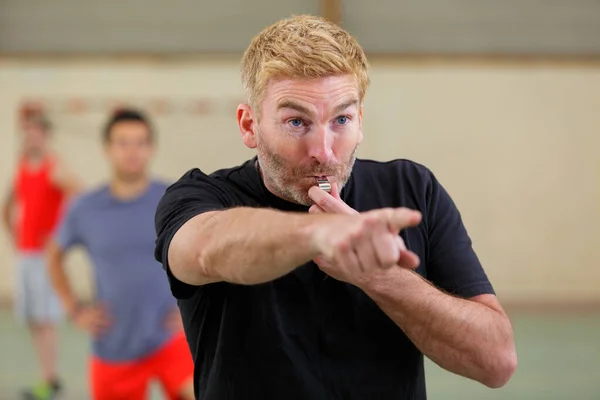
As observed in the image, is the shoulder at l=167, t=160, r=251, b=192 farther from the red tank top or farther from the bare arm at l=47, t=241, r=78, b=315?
the red tank top

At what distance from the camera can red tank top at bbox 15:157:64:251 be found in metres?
6.45

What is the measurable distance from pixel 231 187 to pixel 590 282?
25.4ft

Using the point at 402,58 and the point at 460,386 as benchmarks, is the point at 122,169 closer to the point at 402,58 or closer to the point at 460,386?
the point at 460,386

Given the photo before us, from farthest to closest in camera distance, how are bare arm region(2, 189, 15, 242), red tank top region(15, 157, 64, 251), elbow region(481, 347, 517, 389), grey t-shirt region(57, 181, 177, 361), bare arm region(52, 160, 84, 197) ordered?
bare arm region(2, 189, 15, 242), red tank top region(15, 157, 64, 251), bare arm region(52, 160, 84, 197), grey t-shirt region(57, 181, 177, 361), elbow region(481, 347, 517, 389)

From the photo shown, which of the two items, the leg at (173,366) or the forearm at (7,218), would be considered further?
the forearm at (7,218)

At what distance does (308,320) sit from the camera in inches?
72.4

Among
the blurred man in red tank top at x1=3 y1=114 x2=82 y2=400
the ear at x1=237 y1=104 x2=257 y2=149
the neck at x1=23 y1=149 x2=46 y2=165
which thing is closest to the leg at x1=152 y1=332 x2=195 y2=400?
the blurred man in red tank top at x1=3 y1=114 x2=82 y2=400

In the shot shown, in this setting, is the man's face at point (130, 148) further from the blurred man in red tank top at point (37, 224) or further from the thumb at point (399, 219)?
the thumb at point (399, 219)

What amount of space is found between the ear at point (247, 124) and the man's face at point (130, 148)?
291cm

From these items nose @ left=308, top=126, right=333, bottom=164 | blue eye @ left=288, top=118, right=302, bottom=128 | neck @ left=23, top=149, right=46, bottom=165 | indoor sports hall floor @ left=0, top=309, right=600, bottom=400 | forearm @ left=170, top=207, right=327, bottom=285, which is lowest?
indoor sports hall floor @ left=0, top=309, right=600, bottom=400

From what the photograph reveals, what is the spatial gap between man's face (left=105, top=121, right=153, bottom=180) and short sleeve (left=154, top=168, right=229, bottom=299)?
9.59 feet

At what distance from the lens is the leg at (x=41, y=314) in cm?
582

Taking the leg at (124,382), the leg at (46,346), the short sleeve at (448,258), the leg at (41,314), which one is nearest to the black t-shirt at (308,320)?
the short sleeve at (448,258)

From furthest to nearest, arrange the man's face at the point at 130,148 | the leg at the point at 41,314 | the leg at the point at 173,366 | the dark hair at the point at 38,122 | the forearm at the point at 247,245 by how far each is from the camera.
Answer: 1. the dark hair at the point at 38,122
2. the leg at the point at 41,314
3. the man's face at the point at 130,148
4. the leg at the point at 173,366
5. the forearm at the point at 247,245
